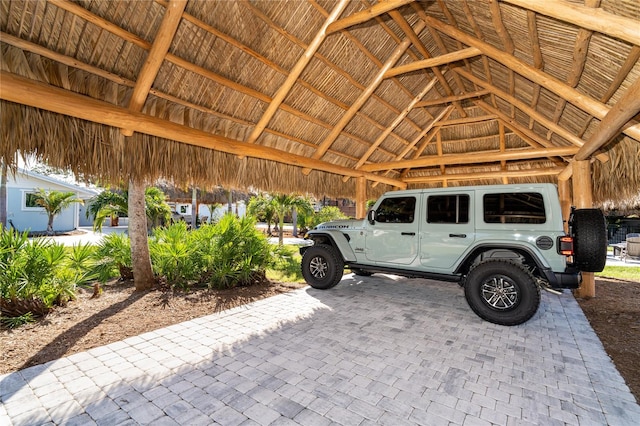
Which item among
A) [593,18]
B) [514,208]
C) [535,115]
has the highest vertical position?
[535,115]

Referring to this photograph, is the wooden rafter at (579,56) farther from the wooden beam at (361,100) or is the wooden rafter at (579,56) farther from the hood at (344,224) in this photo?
the hood at (344,224)

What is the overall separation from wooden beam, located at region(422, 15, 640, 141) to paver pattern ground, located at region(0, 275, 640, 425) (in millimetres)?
3095

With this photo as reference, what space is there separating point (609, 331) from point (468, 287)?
1.95 meters

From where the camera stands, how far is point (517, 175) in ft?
29.0

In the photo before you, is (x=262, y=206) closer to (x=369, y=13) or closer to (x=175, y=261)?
(x=175, y=261)

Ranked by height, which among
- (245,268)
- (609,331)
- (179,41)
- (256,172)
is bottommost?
(609,331)

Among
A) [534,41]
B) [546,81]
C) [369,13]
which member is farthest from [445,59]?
[369,13]

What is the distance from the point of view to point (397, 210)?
17.1 feet

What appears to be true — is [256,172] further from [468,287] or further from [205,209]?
[205,209]

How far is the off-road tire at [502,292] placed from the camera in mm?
3875

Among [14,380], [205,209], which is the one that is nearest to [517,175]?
[14,380]

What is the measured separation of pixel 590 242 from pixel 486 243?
1253mm

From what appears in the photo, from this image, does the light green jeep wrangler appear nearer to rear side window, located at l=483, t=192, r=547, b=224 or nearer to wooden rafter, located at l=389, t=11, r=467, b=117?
rear side window, located at l=483, t=192, r=547, b=224

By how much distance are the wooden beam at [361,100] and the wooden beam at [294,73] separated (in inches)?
70.5
